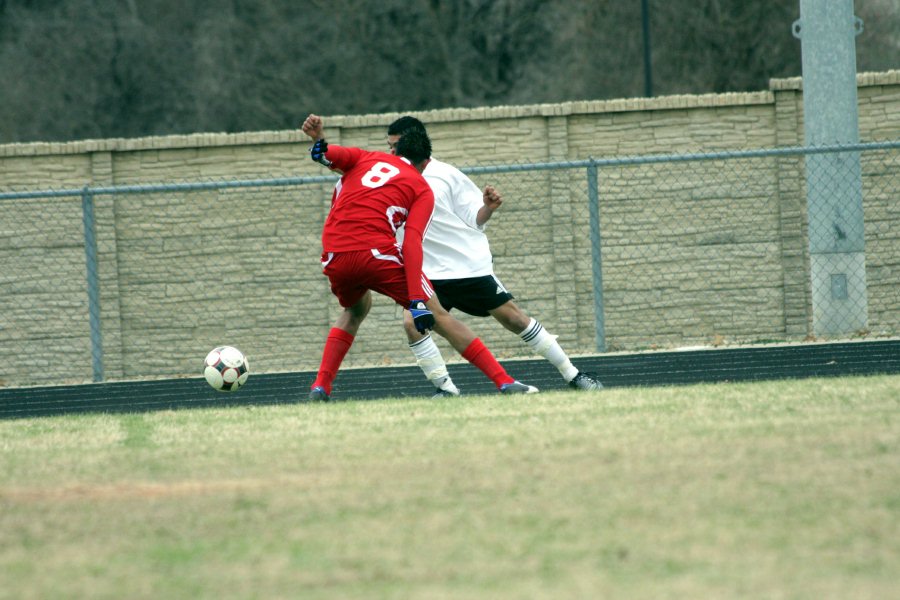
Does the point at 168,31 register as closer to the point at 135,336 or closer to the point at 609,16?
the point at 609,16

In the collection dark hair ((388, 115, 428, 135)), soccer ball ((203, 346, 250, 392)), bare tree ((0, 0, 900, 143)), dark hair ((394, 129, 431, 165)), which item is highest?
bare tree ((0, 0, 900, 143))

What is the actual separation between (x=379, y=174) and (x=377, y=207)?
227 millimetres

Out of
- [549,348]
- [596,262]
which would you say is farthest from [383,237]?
[596,262]

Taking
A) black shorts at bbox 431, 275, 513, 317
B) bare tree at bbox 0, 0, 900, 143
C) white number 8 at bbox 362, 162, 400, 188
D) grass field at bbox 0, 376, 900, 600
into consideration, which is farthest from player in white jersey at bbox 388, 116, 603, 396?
bare tree at bbox 0, 0, 900, 143

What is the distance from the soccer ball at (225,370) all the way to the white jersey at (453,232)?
1.66 m

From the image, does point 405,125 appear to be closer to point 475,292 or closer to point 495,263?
point 475,292

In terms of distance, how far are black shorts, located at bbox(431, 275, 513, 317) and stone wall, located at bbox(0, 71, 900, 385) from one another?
519cm

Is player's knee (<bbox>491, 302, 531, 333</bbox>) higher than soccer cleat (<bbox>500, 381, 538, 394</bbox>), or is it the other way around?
player's knee (<bbox>491, 302, 531, 333</bbox>)

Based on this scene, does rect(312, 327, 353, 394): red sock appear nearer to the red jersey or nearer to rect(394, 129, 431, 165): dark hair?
the red jersey

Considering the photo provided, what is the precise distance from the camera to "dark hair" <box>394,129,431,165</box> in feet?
27.2

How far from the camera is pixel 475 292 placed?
8.37m

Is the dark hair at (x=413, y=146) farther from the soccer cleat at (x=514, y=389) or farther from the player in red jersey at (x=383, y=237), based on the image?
the soccer cleat at (x=514, y=389)

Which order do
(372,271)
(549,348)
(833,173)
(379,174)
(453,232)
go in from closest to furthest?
(372,271)
(379,174)
(549,348)
(453,232)
(833,173)

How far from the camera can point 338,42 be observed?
30.9m
